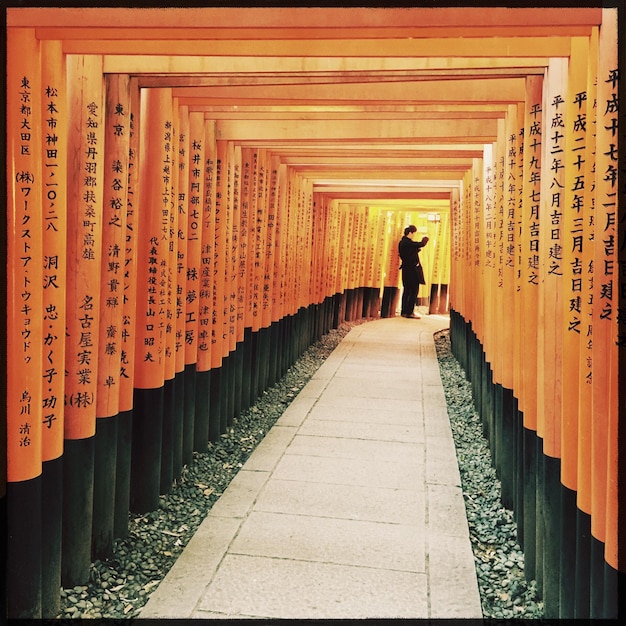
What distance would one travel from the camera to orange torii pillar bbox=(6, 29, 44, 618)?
265 centimetres

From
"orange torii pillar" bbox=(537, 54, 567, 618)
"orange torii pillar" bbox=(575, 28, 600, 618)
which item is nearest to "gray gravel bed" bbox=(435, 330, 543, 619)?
"orange torii pillar" bbox=(537, 54, 567, 618)

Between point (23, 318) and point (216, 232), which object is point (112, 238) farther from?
point (216, 232)

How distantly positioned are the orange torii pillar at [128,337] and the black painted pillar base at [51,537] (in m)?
0.77

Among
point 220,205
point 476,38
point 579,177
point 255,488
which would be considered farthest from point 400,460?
point 476,38

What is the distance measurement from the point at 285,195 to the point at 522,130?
465 centimetres

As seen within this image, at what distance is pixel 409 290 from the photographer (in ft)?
53.9

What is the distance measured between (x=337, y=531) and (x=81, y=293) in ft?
7.18

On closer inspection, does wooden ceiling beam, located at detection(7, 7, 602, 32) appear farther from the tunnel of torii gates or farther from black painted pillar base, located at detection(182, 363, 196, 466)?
black painted pillar base, located at detection(182, 363, 196, 466)

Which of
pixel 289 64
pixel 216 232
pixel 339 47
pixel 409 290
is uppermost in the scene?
pixel 289 64

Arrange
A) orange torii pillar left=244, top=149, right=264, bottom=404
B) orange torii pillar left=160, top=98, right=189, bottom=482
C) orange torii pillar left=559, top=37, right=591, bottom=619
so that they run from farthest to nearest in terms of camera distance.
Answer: orange torii pillar left=244, top=149, right=264, bottom=404
orange torii pillar left=160, top=98, right=189, bottom=482
orange torii pillar left=559, top=37, right=591, bottom=619

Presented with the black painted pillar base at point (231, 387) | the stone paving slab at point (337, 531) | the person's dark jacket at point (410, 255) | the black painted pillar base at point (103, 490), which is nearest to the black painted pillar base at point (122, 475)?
the black painted pillar base at point (103, 490)

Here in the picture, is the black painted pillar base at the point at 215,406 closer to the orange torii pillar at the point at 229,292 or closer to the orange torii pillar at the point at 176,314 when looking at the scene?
the orange torii pillar at the point at 229,292

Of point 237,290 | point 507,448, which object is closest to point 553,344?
point 507,448

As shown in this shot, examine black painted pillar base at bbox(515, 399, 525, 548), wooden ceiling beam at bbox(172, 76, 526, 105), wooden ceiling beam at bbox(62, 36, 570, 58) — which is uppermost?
wooden ceiling beam at bbox(172, 76, 526, 105)
